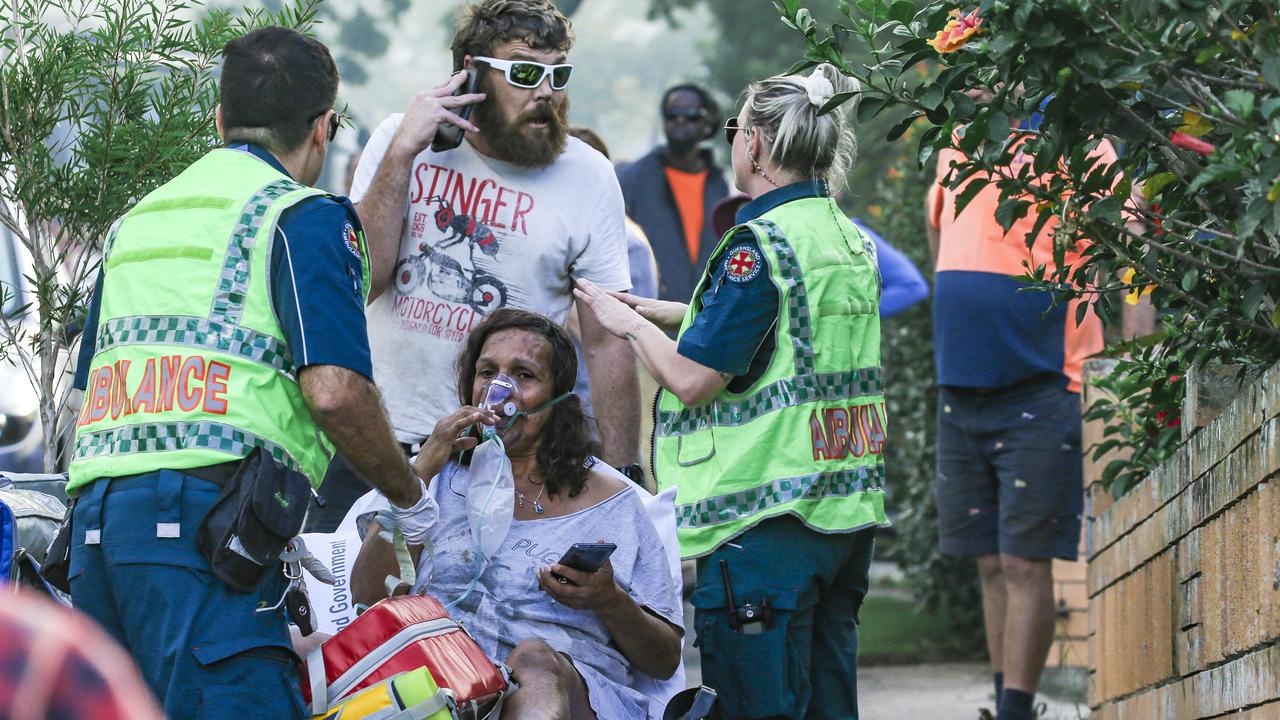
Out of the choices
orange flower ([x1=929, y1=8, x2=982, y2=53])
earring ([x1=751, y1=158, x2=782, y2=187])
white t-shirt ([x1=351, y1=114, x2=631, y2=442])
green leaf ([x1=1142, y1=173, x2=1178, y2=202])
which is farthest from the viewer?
white t-shirt ([x1=351, y1=114, x2=631, y2=442])

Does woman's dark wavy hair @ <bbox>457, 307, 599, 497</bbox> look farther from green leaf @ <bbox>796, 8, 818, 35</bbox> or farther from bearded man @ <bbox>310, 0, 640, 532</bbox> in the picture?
green leaf @ <bbox>796, 8, 818, 35</bbox>

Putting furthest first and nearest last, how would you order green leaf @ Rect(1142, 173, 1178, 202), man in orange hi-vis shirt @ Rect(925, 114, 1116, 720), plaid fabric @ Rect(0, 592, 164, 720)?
man in orange hi-vis shirt @ Rect(925, 114, 1116, 720), green leaf @ Rect(1142, 173, 1178, 202), plaid fabric @ Rect(0, 592, 164, 720)

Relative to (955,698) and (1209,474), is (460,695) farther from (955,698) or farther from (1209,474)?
(955,698)

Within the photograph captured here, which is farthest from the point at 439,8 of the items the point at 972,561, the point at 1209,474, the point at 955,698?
the point at 1209,474

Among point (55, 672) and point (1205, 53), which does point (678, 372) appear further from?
point (55, 672)

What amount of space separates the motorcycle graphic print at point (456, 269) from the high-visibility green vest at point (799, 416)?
766mm

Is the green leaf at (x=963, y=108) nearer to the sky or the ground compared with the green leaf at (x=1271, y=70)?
nearer to the sky

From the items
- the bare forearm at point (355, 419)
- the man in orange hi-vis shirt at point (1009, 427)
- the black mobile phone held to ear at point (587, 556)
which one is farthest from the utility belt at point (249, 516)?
the man in orange hi-vis shirt at point (1009, 427)

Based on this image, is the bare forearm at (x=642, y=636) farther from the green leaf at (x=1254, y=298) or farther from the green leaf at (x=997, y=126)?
the green leaf at (x=1254, y=298)

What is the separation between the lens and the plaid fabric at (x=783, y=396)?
4.20 meters

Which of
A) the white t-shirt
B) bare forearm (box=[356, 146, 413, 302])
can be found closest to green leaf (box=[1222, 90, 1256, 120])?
the white t-shirt

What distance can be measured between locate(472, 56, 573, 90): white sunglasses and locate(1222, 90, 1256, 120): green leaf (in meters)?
2.57

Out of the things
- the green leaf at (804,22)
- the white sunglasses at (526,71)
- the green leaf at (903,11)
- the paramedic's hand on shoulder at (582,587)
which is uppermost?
the white sunglasses at (526,71)

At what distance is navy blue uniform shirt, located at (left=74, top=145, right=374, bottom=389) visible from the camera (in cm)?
317
